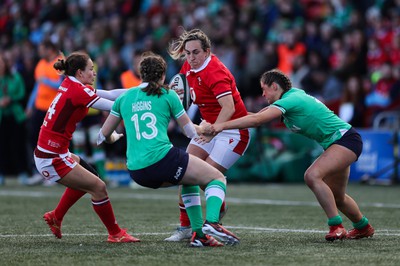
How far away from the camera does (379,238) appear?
9.07 meters

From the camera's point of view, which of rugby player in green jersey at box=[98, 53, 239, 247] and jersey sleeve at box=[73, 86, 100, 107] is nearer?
rugby player in green jersey at box=[98, 53, 239, 247]

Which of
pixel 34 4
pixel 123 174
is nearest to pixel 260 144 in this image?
pixel 123 174

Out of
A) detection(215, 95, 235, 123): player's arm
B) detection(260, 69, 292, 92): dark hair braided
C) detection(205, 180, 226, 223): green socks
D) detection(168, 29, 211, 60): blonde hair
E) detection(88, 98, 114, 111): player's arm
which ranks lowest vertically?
detection(205, 180, 226, 223): green socks

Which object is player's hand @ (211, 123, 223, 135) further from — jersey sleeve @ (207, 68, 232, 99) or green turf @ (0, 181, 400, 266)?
green turf @ (0, 181, 400, 266)

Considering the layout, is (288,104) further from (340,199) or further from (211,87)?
(340,199)

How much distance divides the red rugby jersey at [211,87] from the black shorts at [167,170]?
107 centimetres

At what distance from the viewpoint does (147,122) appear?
323 inches

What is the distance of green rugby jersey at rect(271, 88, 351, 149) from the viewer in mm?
8953

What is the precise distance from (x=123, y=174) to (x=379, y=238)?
9.50 m

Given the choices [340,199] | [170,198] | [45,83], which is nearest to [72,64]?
[340,199]

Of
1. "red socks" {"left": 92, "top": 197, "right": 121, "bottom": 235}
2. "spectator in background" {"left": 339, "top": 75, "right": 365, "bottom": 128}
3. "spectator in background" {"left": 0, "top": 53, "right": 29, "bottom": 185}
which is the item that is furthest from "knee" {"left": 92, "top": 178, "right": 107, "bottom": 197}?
"spectator in background" {"left": 339, "top": 75, "right": 365, "bottom": 128}

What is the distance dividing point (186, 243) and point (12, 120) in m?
10.4

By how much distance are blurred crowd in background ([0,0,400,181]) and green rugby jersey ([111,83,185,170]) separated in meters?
8.32

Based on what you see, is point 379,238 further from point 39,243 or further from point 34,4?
point 34,4
